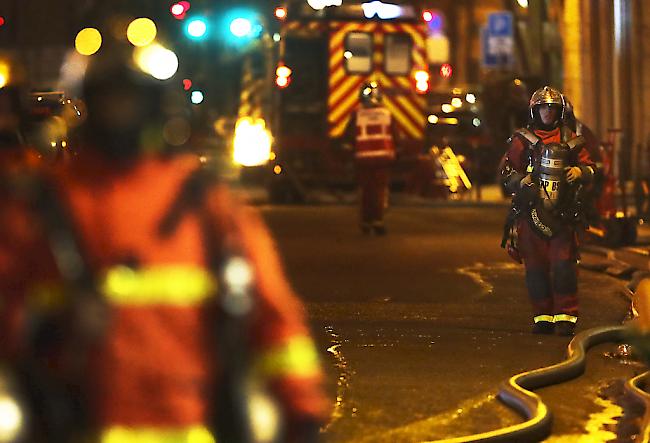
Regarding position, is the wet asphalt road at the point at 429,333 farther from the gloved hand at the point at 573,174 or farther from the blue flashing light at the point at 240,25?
the blue flashing light at the point at 240,25

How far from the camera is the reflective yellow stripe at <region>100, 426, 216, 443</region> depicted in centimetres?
292

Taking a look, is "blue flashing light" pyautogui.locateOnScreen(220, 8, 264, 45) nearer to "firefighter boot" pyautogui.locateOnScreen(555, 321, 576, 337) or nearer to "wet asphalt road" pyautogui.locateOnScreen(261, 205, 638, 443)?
"wet asphalt road" pyautogui.locateOnScreen(261, 205, 638, 443)

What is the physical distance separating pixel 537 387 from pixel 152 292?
18.1 ft

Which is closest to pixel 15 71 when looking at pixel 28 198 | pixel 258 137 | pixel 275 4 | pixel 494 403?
pixel 494 403

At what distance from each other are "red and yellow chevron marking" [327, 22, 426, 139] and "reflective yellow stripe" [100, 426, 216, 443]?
21.8 metres

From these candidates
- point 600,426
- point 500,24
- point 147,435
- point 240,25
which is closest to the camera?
point 147,435

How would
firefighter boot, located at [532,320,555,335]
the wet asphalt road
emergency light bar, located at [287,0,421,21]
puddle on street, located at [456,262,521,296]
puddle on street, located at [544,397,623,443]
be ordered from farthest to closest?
emergency light bar, located at [287,0,421,21], puddle on street, located at [456,262,521,296], firefighter boot, located at [532,320,555,335], the wet asphalt road, puddle on street, located at [544,397,623,443]

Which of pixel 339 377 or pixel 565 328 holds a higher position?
pixel 339 377

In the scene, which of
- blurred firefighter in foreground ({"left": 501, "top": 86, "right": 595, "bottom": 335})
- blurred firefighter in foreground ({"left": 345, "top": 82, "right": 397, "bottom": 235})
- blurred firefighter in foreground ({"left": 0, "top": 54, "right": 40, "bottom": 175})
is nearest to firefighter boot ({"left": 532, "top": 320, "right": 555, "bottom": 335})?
blurred firefighter in foreground ({"left": 501, "top": 86, "right": 595, "bottom": 335})

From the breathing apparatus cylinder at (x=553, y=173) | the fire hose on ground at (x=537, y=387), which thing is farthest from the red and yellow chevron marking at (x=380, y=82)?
the fire hose on ground at (x=537, y=387)

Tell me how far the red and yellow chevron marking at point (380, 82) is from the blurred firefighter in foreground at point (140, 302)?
2163cm

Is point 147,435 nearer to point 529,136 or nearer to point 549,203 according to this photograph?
point 549,203

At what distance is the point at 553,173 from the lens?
395 inches

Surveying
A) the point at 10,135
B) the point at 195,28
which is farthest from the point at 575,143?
the point at 195,28
